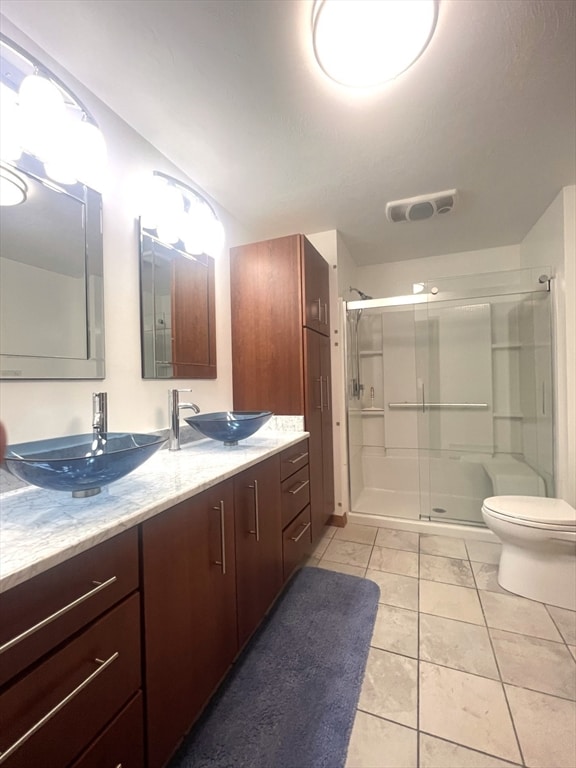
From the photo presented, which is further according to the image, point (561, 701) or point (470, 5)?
point (561, 701)

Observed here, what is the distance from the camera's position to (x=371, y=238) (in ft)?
8.61

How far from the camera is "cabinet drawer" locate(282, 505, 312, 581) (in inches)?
64.1

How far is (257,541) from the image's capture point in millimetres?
1338

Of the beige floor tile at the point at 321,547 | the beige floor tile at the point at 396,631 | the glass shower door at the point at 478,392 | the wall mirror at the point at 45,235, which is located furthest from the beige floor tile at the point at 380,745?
the glass shower door at the point at 478,392

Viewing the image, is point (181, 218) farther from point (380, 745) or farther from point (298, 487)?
point (380, 745)

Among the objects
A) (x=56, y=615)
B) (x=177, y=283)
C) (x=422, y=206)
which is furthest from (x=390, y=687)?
(x=422, y=206)

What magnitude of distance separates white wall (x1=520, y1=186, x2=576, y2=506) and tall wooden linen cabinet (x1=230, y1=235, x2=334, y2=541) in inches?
60.2

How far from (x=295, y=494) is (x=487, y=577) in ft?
4.00

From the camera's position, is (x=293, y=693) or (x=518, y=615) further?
(x=518, y=615)

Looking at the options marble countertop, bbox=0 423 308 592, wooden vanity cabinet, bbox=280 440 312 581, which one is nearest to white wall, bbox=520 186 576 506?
wooden vanity cabinet, bbox=280 440 312 581

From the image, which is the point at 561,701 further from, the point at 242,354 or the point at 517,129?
the point at 517,129

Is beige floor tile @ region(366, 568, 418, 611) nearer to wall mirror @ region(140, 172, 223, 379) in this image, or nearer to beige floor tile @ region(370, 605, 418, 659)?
beige floor tile @ region(370, 605, 418, 659)

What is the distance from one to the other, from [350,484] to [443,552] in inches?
30.9

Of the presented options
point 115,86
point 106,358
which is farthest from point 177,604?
point 115,86
